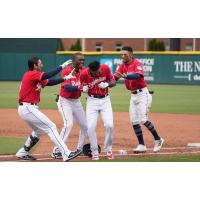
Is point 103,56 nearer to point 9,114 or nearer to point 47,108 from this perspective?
point 47,108

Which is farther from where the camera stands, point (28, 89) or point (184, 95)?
point (184, 95)

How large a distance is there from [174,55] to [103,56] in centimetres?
439

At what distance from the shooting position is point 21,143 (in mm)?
12203

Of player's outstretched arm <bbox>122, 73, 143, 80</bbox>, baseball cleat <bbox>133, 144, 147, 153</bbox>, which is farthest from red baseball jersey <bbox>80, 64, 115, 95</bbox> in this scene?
baseball cleat <bbox>133, 144, 147, 153</bbox>

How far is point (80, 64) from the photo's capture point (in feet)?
33.7

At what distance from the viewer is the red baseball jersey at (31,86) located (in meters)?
9.72

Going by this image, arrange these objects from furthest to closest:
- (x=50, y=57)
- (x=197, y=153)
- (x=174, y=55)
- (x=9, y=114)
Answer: (x=50, y=57) → (x=174, y=55) → (x=9, y=114) → (x=197, y=153)

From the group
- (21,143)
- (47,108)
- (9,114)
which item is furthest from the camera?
(47,108)

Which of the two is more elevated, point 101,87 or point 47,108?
point 101,87

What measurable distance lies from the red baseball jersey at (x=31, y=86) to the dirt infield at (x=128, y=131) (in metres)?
1.18

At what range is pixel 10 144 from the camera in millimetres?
12047

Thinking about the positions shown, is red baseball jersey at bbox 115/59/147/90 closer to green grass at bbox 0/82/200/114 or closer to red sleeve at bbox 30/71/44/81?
red sleeve at bbox 30/71/44/81

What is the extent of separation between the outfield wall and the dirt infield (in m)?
15.4

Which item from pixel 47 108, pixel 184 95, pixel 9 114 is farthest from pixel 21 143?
pixel 184 95
